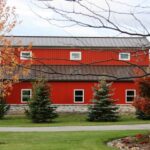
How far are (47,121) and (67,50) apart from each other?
11.8 m

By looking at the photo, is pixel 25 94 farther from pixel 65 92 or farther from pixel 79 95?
pixel 79 95

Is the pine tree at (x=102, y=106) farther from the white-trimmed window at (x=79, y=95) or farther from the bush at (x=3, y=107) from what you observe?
the bush at (x=3, y=107)

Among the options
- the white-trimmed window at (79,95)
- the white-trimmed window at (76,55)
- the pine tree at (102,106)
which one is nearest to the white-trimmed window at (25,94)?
the white-trimmed window at (79,95)

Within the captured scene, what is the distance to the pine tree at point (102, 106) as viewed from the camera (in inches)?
1394

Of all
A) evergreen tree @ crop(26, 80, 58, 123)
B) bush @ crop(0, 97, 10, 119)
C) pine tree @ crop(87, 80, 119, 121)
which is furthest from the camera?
bush @ crop(0, 97, 10, 119)

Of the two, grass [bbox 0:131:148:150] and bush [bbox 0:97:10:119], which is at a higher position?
bush [bbox 0:97:10:119]

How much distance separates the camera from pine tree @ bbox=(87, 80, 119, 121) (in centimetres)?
3541

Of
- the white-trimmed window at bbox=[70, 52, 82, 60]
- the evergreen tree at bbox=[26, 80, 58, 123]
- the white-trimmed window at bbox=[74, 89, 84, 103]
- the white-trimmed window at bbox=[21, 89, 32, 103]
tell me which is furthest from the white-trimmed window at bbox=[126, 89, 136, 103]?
the evergreen tree at bbox=[26, 80, 58, 123]

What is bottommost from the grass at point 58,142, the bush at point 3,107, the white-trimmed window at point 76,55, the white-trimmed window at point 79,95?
the grass at point 58,142

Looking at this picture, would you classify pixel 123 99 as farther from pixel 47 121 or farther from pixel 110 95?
pixel 47 121

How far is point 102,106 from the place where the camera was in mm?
35906

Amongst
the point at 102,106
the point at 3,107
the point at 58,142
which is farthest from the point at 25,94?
the point at 58,142

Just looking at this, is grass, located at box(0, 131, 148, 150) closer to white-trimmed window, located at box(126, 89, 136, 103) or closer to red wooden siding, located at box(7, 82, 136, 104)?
red wooden siding, located at box(7, 82, 136, 104)

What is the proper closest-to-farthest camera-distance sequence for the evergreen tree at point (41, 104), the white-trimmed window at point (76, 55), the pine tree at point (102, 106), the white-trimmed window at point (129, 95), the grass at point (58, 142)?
the grass at point (58, 142), the evergreen tree at point (41, 104), the pine tree at point (102, 106), the white-trimmed window at point (129, 95), the white-trimmed window at point (76, 55)
